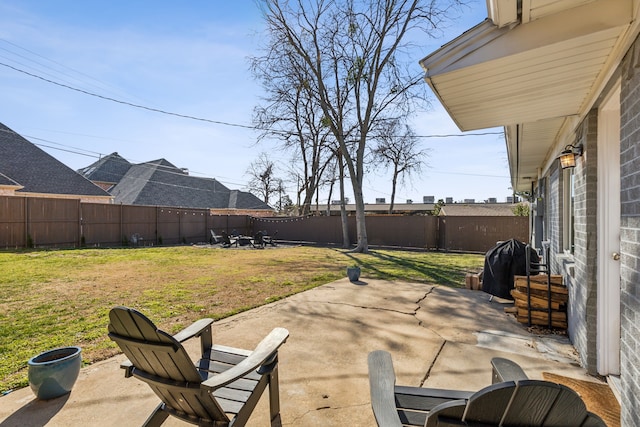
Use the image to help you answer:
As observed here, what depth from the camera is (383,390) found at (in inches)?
54.6

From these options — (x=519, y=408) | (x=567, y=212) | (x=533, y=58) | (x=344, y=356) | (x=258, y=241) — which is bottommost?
(x=344, y=356)

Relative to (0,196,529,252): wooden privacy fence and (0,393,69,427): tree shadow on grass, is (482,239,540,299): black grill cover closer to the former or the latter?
(0,393,69,427): tree shadow on grass

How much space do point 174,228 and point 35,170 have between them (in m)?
8.70

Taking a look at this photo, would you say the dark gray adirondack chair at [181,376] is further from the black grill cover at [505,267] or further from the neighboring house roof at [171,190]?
the neighboring house roof at [171,190]

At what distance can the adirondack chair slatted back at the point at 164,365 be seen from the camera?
1.44m

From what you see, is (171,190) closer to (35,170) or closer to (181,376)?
(35,170)

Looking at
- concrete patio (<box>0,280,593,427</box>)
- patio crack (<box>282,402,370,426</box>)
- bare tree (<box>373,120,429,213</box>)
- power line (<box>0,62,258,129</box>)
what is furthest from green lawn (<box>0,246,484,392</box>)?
bare tree (<box>373,120,429,213</box>)

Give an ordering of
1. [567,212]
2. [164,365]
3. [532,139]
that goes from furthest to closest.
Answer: [532,139] < [567,212] < [164,365]

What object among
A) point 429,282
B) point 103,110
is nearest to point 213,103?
point 103,110

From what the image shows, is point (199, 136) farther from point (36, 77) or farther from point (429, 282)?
point (429, 282)

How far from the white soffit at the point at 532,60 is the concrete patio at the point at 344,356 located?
2.20 metres

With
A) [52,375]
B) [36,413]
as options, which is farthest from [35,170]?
[36,413]

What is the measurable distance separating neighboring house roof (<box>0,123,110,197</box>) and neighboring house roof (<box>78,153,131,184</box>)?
21.2 ft

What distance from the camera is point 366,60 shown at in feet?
45.9
